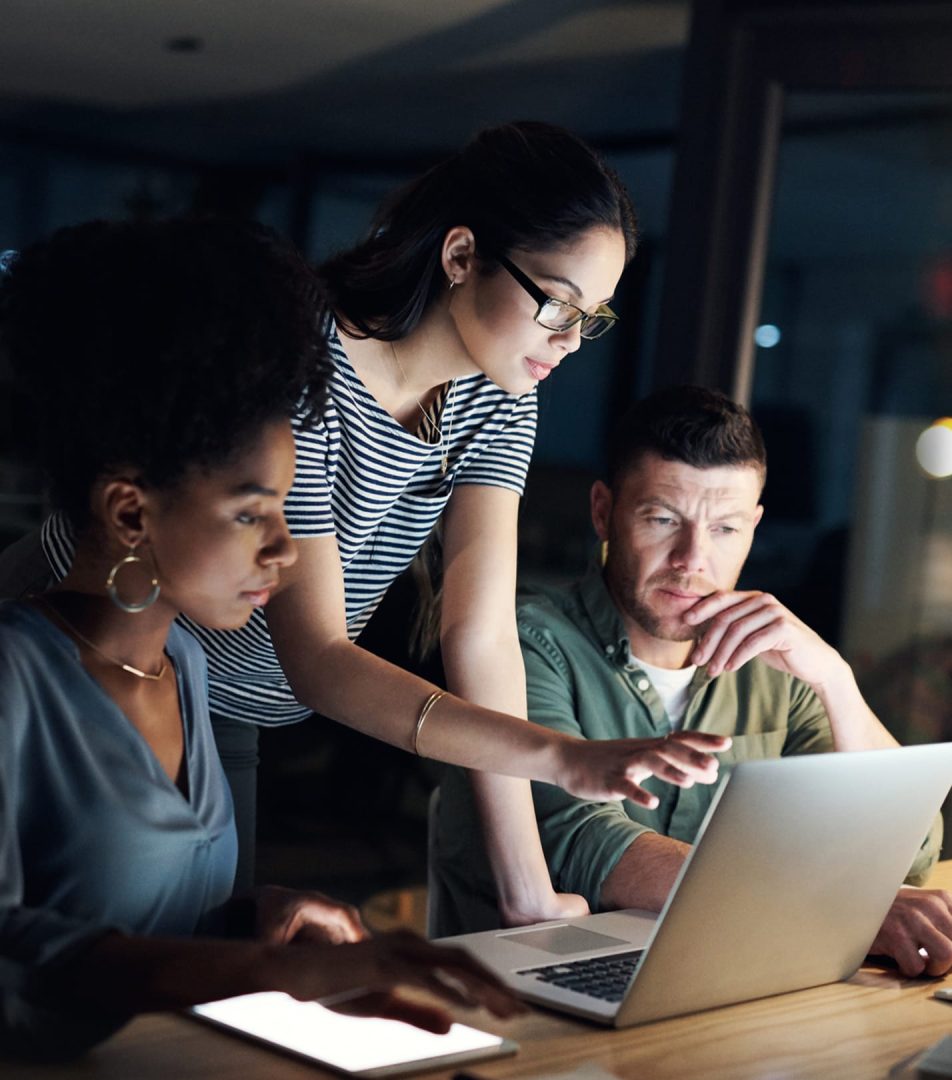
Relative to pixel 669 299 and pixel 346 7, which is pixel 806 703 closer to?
pixel 669 299

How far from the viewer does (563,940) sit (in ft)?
4.87

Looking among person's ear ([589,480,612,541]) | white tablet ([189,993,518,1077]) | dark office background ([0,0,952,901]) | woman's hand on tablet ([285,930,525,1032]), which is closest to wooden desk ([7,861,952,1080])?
white tablet ([189,993,518,1077])

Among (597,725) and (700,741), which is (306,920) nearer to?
(700,741)

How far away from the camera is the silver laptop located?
1.22 m

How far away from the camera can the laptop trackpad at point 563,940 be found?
145 centimetres

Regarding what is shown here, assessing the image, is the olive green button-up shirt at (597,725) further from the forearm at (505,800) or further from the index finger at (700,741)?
the index finger at (700,741)

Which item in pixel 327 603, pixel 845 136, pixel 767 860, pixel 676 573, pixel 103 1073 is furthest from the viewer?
pixel 845 136

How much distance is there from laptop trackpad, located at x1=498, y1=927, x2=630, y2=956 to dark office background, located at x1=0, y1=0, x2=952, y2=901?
84.7 inches

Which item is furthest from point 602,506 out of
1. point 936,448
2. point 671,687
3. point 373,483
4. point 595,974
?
point 936,448

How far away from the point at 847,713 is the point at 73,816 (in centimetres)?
117

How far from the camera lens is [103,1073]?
1.04 m

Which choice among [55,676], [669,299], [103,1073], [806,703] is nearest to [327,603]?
[55,676]

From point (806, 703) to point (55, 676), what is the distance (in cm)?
129

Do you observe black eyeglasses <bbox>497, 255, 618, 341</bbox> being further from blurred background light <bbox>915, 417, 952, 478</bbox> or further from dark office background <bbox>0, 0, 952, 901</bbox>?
blurred background light <bbox>915, 417, 952, 478</bbox>
